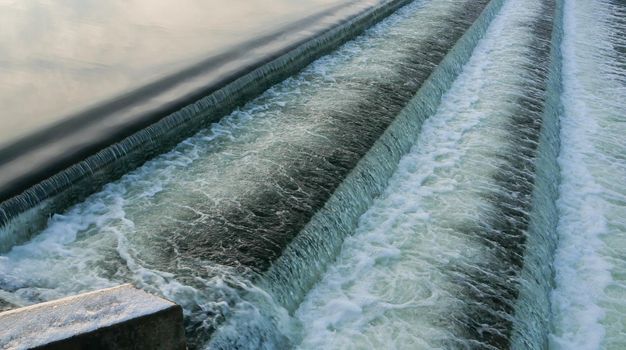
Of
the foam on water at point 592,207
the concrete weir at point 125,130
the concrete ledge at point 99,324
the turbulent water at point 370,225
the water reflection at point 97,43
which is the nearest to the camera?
the concrete ledge at point 99,324

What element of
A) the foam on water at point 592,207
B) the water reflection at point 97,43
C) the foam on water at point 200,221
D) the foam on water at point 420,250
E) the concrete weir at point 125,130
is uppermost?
the water reflection at point 97,43

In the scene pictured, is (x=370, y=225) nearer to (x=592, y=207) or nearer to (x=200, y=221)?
(x=200, y=221)

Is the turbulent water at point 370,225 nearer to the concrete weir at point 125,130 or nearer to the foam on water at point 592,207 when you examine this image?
the foam on water at point 592,207

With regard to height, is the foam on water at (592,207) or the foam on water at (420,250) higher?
the foam on water at (420,250)

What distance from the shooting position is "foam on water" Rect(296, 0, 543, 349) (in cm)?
380

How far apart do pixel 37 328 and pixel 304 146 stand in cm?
331

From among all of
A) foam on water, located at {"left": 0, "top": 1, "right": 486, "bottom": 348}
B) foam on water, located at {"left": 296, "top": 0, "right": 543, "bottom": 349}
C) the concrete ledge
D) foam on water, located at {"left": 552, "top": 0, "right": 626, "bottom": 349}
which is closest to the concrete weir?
foam on water, located at {"left": 0, "top": 1, "right": 486, "bottom": 348}

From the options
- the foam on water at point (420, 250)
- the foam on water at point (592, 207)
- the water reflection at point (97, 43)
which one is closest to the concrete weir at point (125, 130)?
the water reflection at point (97, 43)

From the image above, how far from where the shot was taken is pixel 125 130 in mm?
5020

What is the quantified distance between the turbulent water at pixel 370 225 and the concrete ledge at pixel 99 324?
24.9 inches

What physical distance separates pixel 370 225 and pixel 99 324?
2.73 meters

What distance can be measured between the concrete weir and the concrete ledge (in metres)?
1.40

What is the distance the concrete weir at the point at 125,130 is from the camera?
412 centimetres

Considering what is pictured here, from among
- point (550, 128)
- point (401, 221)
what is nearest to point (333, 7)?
point (550, 128)
